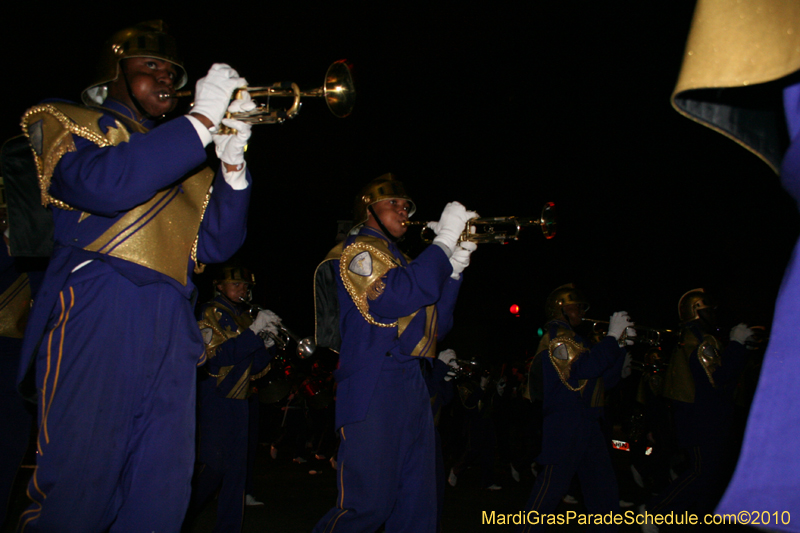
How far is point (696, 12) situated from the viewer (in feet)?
3.03

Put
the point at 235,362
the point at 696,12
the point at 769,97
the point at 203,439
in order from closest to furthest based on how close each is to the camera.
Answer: the point at 696,12 < the point at 769,97 < the point at 203,439 < the point at 235,362

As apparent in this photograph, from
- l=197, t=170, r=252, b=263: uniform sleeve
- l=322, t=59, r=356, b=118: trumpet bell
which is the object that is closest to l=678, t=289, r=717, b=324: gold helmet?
l=322, t=59, r=356, b=118: trumpet bell

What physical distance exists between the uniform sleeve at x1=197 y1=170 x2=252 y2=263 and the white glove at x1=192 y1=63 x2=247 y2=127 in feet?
1.22

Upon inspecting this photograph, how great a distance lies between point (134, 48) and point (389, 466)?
253cm

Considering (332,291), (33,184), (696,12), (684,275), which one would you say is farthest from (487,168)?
(696,12)

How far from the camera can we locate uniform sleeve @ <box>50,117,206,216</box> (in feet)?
6.59

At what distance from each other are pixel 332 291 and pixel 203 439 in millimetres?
2238

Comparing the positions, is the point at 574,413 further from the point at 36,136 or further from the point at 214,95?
the point at 36,136

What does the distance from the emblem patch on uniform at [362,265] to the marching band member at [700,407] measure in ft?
14.4

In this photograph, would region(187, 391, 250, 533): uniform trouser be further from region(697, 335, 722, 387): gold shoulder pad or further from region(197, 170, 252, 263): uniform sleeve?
region(697, 335, 722, 387): gold shoulder pad

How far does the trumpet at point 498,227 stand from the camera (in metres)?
4.55

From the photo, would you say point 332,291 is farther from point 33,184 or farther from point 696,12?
point 696,12

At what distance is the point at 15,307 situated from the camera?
13.2 ft

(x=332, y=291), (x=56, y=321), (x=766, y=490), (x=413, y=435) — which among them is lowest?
(x=413, y=435)
